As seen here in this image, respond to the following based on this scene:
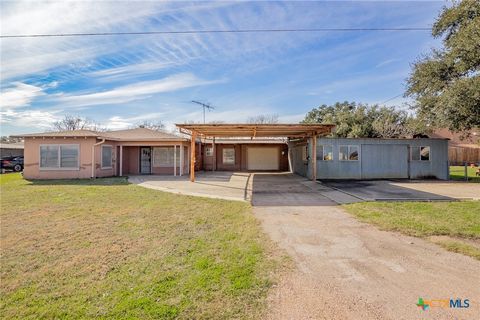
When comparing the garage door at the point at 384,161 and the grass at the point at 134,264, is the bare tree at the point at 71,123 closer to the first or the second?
the grass at the point at 134,264

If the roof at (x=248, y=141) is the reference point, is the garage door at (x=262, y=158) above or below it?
below

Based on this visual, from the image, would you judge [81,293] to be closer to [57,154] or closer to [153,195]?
[153,195]

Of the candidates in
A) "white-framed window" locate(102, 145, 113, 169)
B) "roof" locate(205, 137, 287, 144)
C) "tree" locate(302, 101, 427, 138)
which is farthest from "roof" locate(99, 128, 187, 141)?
"tree" locate(302, 101, 427, 138)

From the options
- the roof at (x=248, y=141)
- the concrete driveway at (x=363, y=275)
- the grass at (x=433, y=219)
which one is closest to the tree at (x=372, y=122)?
the roof at (x=248, y=141)

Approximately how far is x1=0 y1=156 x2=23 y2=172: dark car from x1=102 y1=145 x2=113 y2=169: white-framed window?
1200 cm

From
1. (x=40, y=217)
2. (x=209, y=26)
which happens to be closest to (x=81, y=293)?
(x=40, y=217)

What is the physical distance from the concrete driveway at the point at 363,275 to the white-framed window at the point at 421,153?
39.2ft

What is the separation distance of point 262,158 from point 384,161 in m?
9.36

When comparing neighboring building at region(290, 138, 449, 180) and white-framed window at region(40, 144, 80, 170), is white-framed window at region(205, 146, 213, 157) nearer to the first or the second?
neighboring building at region(290, 138, 449, 180)

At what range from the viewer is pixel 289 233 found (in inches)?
199

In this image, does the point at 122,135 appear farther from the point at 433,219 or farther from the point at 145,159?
the point at 433,219

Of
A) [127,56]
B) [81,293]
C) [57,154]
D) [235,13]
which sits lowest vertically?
[81,293]

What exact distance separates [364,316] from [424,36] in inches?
616

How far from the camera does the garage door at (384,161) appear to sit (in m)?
14.7
